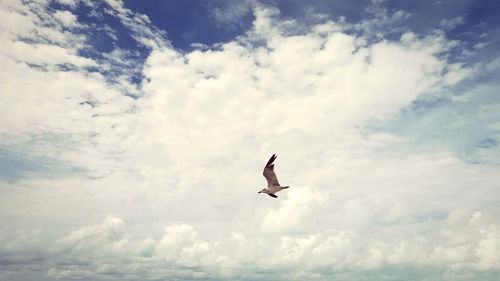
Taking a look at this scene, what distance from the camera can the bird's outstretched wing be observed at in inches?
1889

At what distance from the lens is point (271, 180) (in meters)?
49.6

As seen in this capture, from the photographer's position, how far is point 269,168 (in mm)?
48406

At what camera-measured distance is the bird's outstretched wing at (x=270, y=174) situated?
4799cm

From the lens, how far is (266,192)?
50.1 m

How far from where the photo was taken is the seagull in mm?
48125

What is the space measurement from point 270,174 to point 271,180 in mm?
1217

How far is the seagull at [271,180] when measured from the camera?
4812cm

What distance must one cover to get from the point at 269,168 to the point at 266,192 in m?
3.92

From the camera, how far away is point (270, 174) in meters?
48.8
